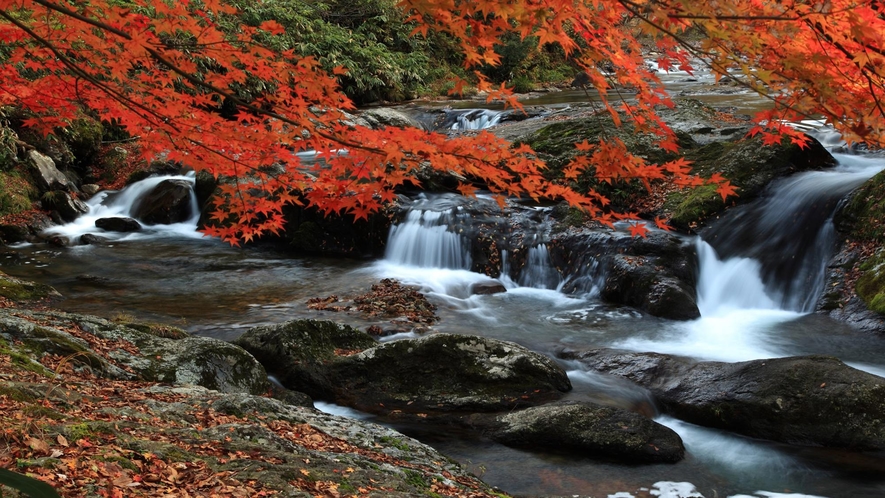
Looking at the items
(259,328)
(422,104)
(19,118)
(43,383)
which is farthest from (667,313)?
(422,104)

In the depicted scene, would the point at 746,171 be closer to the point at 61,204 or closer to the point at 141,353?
the point at 141,353

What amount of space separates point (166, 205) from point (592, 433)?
1123 cm

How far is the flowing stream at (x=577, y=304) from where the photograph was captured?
4934 mm

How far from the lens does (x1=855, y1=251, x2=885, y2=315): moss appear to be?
773 cm

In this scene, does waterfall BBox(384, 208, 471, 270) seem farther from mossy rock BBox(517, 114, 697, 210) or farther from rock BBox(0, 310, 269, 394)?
rock BBox(0, 310, 269, 394)

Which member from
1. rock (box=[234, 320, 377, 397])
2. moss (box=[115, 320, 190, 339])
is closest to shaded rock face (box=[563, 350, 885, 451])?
rock (box=[234, 320, 377, 397])

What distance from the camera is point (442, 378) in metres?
6.18

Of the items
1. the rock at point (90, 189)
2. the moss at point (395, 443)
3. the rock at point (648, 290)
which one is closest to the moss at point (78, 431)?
the moss at point (395, 443)

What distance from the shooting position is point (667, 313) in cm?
854

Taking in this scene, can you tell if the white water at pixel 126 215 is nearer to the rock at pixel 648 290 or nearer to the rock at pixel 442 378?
the rock at pixel 442 378

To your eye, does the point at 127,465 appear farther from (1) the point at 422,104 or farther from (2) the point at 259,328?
(1) the point at 422,104

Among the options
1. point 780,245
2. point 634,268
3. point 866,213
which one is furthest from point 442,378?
point 866,213

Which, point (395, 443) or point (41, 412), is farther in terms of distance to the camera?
point (395, 443)

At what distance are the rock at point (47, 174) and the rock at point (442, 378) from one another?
10519 millimetres
